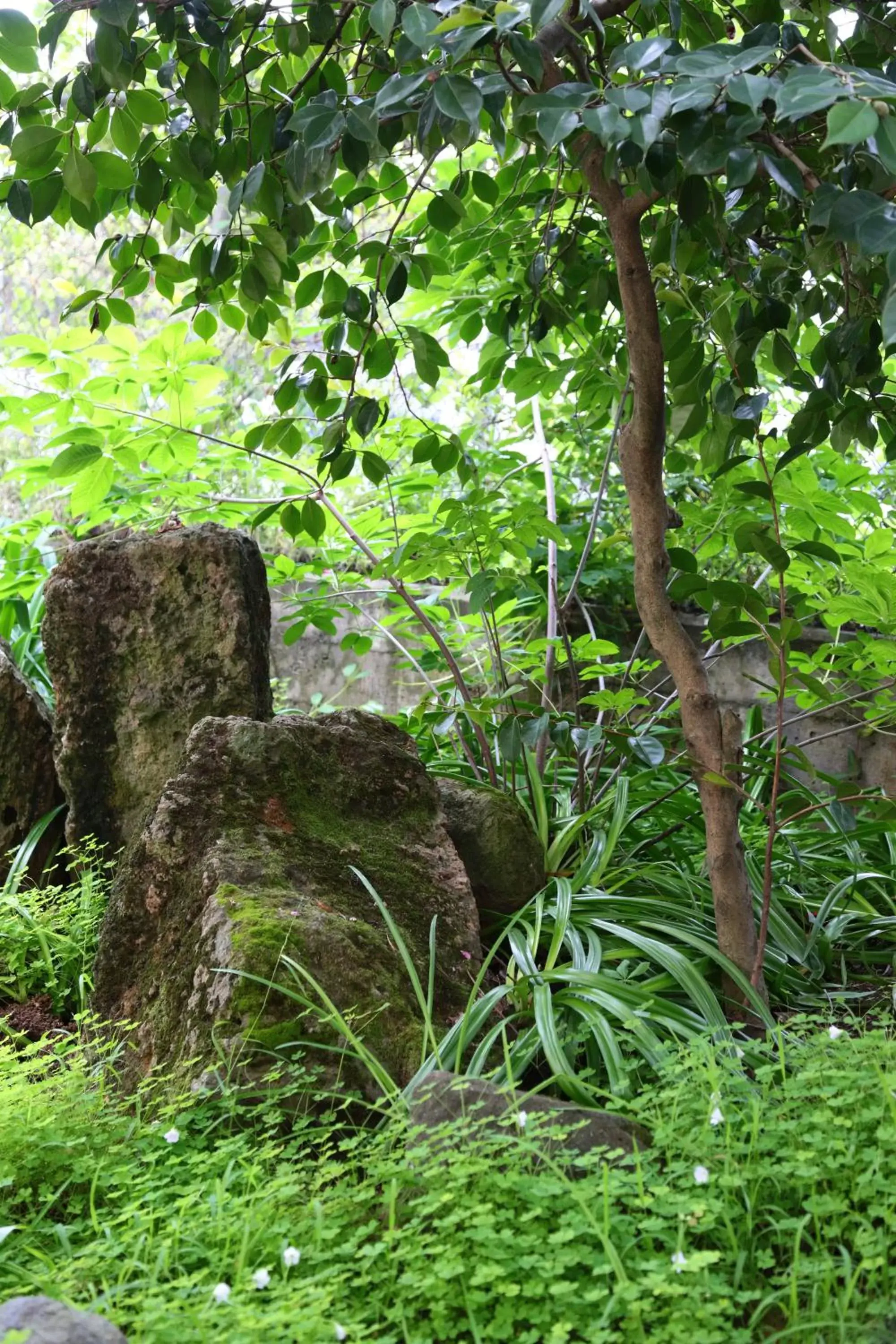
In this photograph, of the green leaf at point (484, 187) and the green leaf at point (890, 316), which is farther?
the green leaf at point (484, 187)

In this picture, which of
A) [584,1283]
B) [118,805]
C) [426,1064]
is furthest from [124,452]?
[584,1283]

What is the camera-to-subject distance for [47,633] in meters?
3.11

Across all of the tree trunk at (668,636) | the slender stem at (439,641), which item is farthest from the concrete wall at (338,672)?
the tree trunk at (668,636)

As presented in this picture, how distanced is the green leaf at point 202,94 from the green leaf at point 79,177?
0.23 m

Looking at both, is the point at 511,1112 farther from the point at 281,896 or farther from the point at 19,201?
the point at 19,201

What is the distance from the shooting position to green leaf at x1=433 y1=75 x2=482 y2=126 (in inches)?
57.5

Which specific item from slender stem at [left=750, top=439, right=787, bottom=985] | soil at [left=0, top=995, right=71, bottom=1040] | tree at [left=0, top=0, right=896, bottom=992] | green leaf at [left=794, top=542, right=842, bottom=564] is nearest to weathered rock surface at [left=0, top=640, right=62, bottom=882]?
soil at [left=0, top=995, right=71, bottom=1040]

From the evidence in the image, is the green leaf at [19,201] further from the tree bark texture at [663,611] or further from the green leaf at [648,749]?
the green leaf at [648,749]

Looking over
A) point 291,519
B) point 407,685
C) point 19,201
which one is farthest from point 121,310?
point 407,685

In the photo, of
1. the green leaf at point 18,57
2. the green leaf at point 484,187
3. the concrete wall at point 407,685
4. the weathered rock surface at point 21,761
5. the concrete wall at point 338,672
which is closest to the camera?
the green leaf at point 18,57

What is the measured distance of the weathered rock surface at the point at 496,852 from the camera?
2.77 meters

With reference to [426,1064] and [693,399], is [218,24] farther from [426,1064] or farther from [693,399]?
[426,1064]

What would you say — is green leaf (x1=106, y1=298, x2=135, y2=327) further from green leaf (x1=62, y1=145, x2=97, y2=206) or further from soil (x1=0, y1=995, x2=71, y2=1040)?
soil (x1=0, y1=995, x2=71, y2=1040)

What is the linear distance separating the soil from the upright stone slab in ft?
1.59
